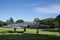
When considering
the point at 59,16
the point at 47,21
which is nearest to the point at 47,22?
the point at 47,21

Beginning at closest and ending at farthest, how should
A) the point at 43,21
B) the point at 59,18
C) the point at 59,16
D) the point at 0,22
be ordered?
1. the point at 59,18
2. the point at 59,16
3. the point at 0,22
4. the point at 43,21

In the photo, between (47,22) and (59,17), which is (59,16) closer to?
(59,17)

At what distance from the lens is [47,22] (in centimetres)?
8862

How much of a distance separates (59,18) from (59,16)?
13.4 feet

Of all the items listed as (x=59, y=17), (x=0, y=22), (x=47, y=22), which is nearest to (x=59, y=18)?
(x=59, y=17)

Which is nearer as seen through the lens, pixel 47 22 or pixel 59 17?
pixel 59 17

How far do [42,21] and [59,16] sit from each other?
30.4 metres

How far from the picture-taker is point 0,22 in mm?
86562

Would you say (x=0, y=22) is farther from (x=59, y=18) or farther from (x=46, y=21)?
(x=59, y=18)

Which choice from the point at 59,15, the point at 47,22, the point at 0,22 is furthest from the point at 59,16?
the point at 0,22

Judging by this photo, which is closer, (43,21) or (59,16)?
(59,16)

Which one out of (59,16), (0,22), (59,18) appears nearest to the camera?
(59,18)

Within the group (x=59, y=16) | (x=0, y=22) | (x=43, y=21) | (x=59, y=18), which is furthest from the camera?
(x=43, y=21)

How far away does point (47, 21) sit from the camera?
90.4 m
